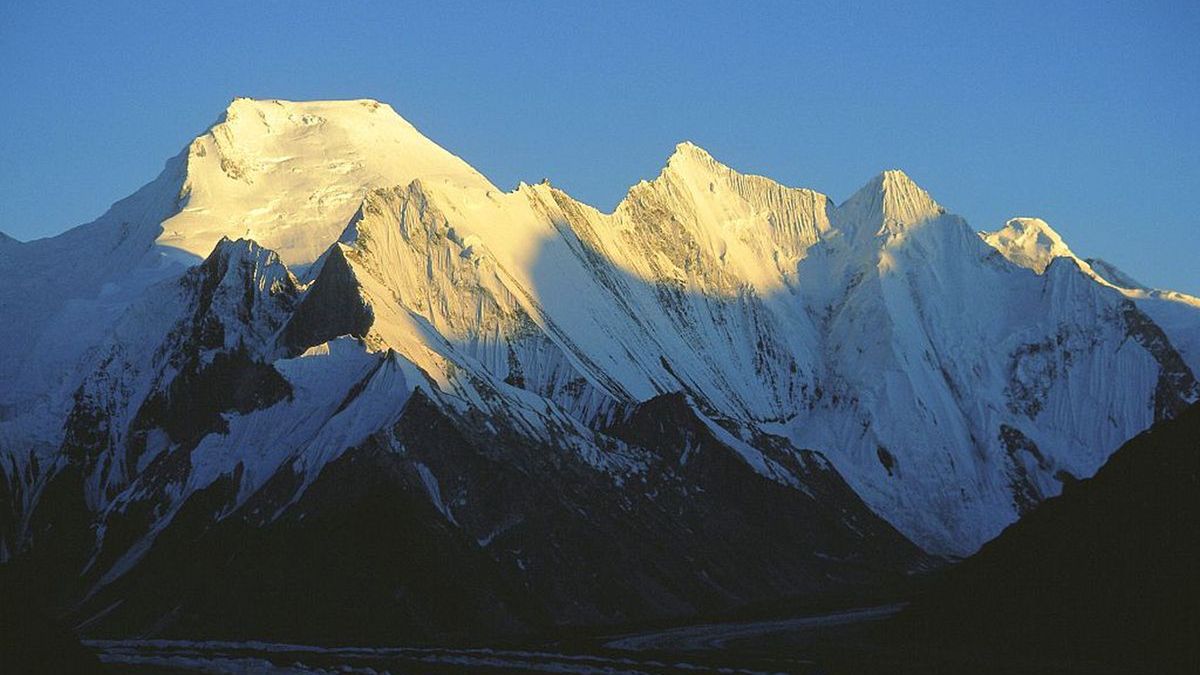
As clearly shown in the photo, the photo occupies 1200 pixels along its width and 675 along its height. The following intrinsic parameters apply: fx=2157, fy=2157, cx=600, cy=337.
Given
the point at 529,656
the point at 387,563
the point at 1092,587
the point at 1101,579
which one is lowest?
the point at 529,656

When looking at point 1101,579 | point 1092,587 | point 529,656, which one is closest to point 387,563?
point 529,656

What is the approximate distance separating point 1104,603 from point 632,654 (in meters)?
36.8

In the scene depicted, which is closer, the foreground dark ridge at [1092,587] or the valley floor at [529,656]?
the foreground dark ridge at [1092,587]

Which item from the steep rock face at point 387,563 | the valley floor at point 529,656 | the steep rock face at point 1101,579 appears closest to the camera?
the steep rock face at point 1101,579

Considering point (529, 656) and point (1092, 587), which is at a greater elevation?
point (1092, 587)

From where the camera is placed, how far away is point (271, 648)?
151000 millimetres

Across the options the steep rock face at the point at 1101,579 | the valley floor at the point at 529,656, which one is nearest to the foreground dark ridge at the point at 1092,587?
the steep rock face at the point at 1101,579

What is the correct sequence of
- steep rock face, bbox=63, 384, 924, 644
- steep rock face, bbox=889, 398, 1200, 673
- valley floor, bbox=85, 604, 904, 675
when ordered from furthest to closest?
steep rock face, bbox=63, 384, 924, 644 < valley floor, bbox=85, 604, 904, 675 < steep rock face, bbox=889, 398, 1200, 673

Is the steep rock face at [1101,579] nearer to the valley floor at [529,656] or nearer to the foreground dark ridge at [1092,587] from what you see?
the foreground dark ridge at [1092,587]

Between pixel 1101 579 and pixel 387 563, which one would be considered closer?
pixel 1101 579

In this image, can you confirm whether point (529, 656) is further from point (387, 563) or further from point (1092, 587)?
point (1092, 587)

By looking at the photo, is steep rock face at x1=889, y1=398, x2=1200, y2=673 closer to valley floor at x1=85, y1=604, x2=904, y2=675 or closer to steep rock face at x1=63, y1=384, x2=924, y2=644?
valley floor at x1=85, y1=604, x2=904, y2=675

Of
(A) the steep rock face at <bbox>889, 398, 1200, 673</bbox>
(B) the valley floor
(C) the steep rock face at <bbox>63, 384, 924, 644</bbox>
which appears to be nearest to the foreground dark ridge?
(A) the steep rock face at <bbox>889, 398, 1200, 673</bbox>

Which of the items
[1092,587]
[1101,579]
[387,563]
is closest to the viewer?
[1101,579]
